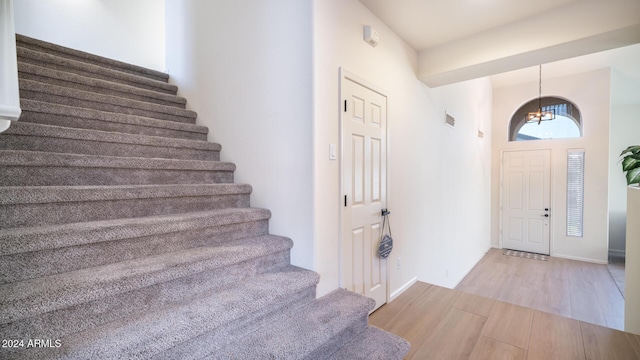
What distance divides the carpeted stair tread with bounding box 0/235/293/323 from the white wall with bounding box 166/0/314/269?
466 mm

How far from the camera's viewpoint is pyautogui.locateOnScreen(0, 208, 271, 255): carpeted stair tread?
1.21m

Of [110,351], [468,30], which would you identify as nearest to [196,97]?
[110,351]

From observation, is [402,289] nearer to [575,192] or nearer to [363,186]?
[363,186]

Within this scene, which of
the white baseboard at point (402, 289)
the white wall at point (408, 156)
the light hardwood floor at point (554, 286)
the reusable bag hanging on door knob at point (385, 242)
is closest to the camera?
the white wall at point (408, 156)

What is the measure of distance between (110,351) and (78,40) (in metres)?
4.31

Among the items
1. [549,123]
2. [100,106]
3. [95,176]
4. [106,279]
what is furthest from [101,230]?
[549,123]

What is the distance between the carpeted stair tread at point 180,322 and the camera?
104 centimetres

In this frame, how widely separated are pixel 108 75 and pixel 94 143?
1.21 metres

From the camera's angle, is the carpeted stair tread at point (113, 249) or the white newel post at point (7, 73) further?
the carpeted stair tread at point (113, 249)

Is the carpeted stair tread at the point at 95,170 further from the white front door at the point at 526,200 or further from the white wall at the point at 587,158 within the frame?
the white wall at the point at 587,158

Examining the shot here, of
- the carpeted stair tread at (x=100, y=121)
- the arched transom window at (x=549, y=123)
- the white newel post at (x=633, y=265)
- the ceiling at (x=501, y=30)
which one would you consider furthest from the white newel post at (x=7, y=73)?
the arched transom window at (x=549, y=123)

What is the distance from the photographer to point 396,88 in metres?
2.92

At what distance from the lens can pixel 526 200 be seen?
632 centimetres

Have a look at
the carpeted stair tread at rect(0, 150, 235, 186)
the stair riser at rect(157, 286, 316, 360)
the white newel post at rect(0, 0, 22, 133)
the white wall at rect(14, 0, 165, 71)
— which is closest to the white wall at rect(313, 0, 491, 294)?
the stair riser at rect(157, 286, 316, 360)
